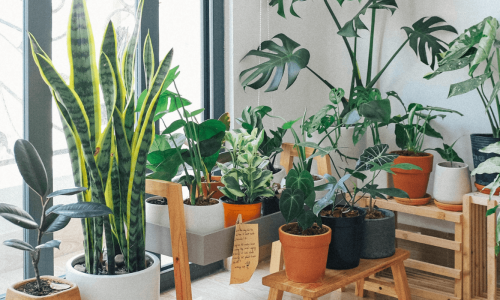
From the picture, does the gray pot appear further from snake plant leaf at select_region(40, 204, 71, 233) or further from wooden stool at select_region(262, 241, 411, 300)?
snake plant leaf at select_region(40, 204, 71, 233)

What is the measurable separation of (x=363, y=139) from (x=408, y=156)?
29 cm

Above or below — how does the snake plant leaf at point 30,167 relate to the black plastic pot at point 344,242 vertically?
above

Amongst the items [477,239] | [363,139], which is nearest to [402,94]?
[363,139]

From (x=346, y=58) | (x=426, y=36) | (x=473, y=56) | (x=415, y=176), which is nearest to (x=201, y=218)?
(x=415, y=176)

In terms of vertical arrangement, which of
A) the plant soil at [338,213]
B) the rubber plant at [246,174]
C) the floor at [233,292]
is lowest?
the floor at [233,292]

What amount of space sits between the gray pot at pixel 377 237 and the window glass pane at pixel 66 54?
1.10 meters

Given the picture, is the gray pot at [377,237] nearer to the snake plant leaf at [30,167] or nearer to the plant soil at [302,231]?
the plant soil at [302,231]

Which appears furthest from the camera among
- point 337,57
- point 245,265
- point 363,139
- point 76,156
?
point 337,57

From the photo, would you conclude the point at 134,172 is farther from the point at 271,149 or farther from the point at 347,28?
the point at 347,28

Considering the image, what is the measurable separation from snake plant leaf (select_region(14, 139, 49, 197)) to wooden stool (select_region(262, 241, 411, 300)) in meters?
0.72

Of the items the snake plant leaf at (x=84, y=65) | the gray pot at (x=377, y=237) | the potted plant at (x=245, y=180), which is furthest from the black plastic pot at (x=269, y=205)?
the snake plant leaf at (x=84, y=65)

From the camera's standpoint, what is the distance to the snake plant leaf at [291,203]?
1.42 meters

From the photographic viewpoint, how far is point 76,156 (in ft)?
4.14

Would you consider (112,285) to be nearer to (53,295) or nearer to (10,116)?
(53,295)
